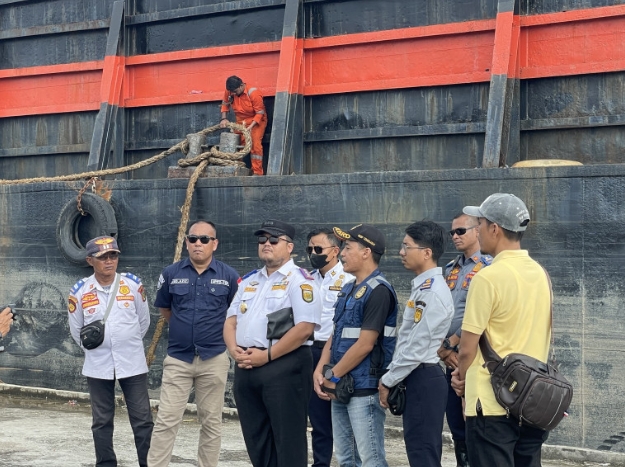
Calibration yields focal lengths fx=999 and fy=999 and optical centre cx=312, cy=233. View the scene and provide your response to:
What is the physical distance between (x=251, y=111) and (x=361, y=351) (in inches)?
176

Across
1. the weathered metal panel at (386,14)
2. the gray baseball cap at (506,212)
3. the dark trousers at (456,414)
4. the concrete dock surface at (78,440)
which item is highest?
the weathered metal panel at (386,14)

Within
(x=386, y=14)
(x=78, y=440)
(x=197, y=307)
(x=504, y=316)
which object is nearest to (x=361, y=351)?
(x=504, y=316)

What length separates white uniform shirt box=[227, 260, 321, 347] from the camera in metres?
5.49

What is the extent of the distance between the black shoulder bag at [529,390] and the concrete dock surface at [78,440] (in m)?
2.95

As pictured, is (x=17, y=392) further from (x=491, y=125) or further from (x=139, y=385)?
(x=491, y=125)

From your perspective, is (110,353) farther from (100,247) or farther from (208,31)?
(208,31)

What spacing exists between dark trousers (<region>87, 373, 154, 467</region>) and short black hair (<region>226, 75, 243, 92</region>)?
3.37 metres

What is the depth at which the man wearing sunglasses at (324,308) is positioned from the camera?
6234 mm

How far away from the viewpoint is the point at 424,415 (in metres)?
5.05

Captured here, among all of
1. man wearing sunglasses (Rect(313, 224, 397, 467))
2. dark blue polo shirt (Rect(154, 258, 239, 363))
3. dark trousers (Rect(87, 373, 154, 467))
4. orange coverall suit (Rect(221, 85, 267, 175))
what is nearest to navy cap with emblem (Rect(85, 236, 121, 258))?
dark blue polo shirt (Rect(154, 258, 239, 363))

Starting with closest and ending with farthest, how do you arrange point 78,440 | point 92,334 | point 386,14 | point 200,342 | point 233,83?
1. point 200,342
2. point 92,334
3. point 78,440
4. point 386,14
5. point 233,83

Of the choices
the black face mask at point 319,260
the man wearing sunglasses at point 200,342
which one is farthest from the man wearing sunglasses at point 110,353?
the black face mask at point 319,260

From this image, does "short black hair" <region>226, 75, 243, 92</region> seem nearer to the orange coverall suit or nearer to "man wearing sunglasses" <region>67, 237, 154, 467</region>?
the orange coverall suit

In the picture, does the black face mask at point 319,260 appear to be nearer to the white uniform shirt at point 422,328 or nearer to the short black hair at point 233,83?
the white uniform shirt at point 422,328
